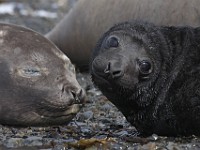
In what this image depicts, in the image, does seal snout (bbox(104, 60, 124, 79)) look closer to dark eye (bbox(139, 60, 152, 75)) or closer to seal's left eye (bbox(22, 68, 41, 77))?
dark eye (bbox(139, 60, 152, 75))

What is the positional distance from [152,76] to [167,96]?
0.18 m

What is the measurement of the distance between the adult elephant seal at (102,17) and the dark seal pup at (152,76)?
1446mm

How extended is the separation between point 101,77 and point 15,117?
37.8 inches

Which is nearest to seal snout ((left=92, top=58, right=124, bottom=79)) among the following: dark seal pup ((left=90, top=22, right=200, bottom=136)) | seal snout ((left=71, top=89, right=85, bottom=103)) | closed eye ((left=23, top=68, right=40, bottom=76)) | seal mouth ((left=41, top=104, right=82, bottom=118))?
dark seal pup ((left=90, top=22, right=200, bottom=136))

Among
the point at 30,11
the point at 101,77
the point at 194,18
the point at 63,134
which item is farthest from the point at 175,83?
the point at 30,11

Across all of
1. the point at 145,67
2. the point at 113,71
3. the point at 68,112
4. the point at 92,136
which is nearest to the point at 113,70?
the point at 113,71

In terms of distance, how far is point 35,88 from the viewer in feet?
20.9

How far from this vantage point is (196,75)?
5.74m

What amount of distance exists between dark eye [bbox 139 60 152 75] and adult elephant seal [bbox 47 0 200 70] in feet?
5.33

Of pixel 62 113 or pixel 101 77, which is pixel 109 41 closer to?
pixel 101 77

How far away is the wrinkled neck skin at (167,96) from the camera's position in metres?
5.78

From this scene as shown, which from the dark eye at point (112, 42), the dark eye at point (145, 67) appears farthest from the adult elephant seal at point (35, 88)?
the dark eye at point (145, 67)

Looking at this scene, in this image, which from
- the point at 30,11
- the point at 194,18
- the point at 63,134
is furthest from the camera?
the point at 30,11

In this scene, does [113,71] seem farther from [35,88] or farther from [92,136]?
[35,88]
